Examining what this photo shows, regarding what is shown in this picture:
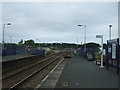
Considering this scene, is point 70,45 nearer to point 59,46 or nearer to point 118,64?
point 59,46

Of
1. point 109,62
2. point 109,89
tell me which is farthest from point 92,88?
point 109,62

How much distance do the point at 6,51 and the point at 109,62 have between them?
35.6 m

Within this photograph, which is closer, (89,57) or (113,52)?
(113,52)

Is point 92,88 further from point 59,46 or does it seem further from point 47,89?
point 59,46

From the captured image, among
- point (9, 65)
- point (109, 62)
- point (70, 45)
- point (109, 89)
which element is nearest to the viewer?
point (109, 89)

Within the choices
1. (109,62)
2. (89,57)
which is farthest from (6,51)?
(109,62)

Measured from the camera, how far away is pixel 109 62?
2000 centimetres

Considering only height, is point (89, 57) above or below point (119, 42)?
below

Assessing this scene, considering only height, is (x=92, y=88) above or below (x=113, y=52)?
below

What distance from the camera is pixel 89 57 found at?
3769 cm

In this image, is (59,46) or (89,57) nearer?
(89,57)

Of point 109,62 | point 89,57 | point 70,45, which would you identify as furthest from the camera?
point 70,45

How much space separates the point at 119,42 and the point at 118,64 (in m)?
1.63

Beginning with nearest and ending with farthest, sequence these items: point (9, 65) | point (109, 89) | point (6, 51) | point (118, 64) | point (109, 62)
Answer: point (109, 89)
point (118, 64)
point (109, 62)
point (9, 65)
point (6, 51)
